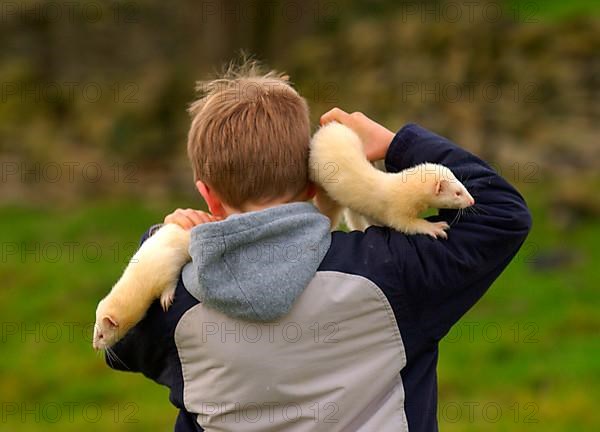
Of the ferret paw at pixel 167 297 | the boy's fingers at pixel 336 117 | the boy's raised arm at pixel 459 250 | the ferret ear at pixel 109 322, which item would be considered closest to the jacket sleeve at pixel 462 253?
the boy's raised arm at pixel 459 250

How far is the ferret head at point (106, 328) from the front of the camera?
2.24m

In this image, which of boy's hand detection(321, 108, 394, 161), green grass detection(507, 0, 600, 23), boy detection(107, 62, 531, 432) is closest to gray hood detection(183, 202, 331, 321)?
boy detection(107, 62, 531, 432)

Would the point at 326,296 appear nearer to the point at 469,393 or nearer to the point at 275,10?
the point at 469,393

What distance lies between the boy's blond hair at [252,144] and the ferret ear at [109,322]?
0.36 meters

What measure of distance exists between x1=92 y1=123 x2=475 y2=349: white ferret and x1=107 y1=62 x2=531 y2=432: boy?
44 millimetres

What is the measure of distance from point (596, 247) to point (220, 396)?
606cm

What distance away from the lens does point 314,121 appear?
8352 mm

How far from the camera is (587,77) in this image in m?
9.35

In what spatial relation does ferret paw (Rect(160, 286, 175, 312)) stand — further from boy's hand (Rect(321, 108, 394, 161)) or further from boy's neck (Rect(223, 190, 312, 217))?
boy's hand (Rect(321, 108, 394, 161))

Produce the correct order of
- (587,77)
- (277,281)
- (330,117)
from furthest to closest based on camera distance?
1. (587,77)
2. (330,117)
3. (277,281)

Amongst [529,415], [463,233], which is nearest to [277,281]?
[463,233]

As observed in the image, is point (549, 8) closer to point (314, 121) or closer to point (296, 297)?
point (314, 121)

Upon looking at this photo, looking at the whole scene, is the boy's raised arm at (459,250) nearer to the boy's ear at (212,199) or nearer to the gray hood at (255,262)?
the gray hood at (255,262)

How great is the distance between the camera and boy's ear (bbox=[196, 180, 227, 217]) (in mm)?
2289
